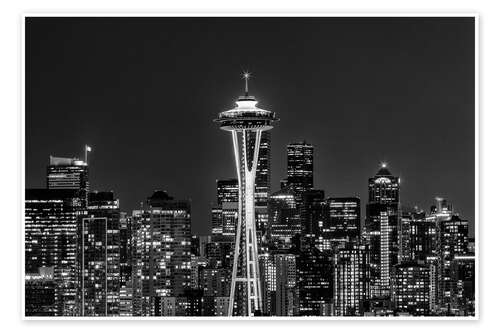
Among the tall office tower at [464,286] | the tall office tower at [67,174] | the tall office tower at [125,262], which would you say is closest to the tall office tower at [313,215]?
the tall office tower at [464,286]

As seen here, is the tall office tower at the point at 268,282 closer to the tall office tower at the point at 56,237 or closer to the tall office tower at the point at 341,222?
the tall office tower at the point at 341,222

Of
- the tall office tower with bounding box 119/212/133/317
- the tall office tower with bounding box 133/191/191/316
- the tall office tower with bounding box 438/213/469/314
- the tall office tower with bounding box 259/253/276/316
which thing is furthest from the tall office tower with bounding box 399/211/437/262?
the tall office tower with bounding box 119/212/133/317

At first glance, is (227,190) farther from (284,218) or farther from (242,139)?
(284,218)

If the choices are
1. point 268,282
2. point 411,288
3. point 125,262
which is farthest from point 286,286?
point 125,262

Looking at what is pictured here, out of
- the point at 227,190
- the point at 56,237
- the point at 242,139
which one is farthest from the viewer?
the point at 227,190

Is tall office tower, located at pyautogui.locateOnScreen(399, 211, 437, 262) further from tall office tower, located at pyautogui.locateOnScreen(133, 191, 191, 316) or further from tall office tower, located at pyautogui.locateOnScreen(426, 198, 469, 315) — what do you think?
tall office tower, located at pyautogui.locateOnScreen(133, 191, 191, 316)

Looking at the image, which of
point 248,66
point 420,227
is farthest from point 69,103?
point 420,227
